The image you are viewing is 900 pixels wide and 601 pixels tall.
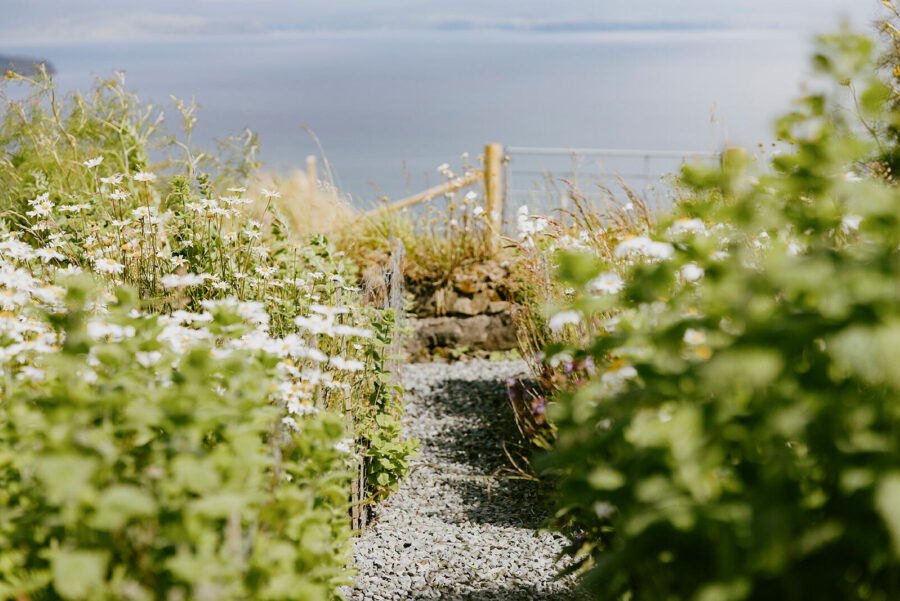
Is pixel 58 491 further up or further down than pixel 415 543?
further up

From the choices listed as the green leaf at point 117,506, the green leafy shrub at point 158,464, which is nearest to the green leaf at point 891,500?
the green leafy shrub at point 158,464

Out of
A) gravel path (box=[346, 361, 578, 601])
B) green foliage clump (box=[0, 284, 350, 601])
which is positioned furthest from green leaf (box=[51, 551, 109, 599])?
gravel path (box=[346, 361, 578, 601])

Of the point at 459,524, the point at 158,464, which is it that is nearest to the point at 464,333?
the point at 459,524

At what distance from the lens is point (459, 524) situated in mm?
3227

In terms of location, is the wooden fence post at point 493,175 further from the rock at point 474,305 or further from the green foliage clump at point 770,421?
the green foliage clump at point 770,421

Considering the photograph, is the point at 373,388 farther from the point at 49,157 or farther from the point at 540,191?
the point at 540,191

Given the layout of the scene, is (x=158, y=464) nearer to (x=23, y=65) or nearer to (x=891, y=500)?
(x=891, y=500)

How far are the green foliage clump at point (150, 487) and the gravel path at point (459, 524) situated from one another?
79 centimetres

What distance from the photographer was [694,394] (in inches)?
47.0

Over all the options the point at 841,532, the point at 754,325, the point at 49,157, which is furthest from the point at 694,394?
the point at 49,157

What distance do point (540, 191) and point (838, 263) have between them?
616 centimetres

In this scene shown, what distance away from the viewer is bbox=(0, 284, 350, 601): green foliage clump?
1.18 metres

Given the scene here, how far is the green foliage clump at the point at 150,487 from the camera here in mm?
1177

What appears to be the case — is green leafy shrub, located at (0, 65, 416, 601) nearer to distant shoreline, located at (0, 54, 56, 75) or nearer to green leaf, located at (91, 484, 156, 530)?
green leaf, located at (91, 484, 156, 530)
